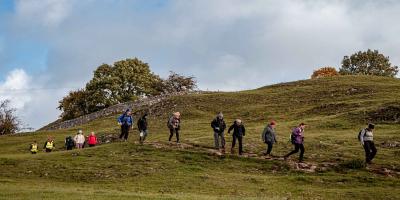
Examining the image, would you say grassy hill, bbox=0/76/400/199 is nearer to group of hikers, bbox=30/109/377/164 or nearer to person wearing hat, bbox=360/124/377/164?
person wearing hat, bbox=360/124/377/164

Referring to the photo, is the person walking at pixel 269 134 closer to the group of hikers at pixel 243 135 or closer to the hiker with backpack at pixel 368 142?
the group of hikers at pixel 243 135

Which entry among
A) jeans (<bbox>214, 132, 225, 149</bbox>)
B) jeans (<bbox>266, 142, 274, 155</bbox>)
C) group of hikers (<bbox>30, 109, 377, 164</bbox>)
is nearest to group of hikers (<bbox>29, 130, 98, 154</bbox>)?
group of hikers (<bbox>30, 109, 377, 164</bbox>)

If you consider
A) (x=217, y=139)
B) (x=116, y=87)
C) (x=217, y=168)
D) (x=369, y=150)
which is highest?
(x=116, y=87)

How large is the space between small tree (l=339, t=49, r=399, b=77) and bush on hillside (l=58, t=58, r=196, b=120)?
41.1 metres

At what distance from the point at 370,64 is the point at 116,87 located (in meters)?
63.3

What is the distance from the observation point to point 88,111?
11550cm

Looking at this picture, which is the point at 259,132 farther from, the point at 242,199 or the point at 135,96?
the point at 135,96

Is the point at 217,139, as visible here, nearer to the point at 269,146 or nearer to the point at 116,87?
the point at 269,146

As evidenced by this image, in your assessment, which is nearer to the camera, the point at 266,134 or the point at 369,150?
the point at 369,150

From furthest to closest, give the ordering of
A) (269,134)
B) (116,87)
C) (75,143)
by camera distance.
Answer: (116,87)
(75,143)
(269,134)

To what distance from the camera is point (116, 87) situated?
376 feet

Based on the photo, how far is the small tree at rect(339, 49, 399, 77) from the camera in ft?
455

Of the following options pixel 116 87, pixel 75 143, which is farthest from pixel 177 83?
pixel 75 143

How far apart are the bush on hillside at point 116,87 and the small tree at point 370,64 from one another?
1619 inches
